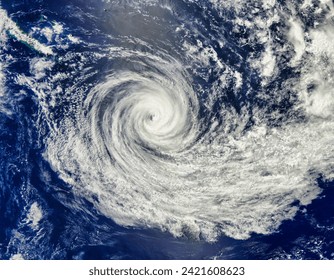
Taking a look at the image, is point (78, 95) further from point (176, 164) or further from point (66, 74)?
point (176, 164)

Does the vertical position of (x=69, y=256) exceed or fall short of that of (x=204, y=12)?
it falls short

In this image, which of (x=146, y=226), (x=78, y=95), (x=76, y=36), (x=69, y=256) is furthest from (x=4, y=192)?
(x=76, y=36)

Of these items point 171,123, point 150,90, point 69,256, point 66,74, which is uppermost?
point 66,74

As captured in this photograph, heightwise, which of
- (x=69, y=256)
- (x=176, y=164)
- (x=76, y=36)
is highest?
(x=76, y=36)

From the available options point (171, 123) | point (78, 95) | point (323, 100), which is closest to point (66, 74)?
point (78, 95)

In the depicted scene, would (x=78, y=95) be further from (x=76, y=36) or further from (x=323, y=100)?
(x=323, y=100)

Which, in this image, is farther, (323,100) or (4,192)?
(4,192)
